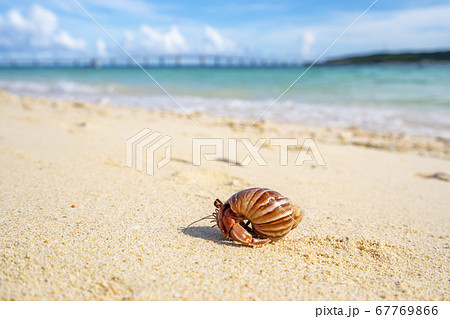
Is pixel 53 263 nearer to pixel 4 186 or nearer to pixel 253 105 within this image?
pixel 4 186

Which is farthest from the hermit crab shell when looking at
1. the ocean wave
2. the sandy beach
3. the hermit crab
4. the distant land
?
the distant land

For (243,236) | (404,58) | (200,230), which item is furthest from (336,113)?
(404,58)

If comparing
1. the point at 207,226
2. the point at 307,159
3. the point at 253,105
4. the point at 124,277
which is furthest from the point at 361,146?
the point at 253,105

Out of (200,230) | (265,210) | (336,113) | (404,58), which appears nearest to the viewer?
(265,210)

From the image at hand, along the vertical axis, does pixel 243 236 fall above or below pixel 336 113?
below

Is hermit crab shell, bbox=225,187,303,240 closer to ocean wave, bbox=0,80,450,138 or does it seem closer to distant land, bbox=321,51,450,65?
ocean wave, bbox=0,80,450,138

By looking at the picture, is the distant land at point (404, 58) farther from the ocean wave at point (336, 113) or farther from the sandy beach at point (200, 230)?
the sandy beach at point (200, 230)

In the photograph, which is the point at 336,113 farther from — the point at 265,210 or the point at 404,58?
the point at 404,58

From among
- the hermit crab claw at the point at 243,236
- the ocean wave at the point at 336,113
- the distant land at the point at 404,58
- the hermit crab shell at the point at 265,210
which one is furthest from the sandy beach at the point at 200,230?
the distant land at the point at 404,58
